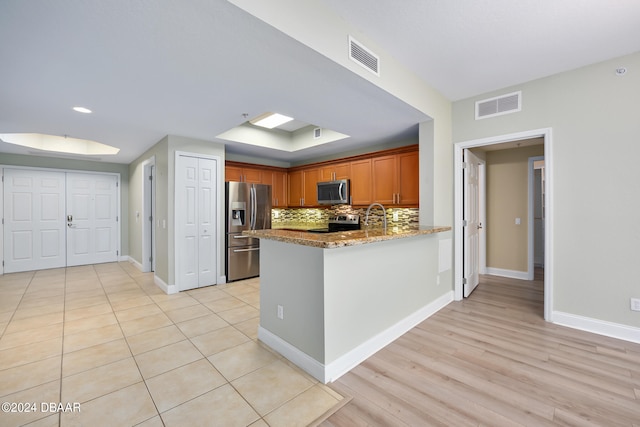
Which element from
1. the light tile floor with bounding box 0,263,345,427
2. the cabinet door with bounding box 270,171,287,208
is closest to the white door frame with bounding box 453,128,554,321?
the light tile floor with bounding box 0,263,345,427

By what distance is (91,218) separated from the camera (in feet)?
20.6

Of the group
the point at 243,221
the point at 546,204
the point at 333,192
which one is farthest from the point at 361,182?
the point at 546,204

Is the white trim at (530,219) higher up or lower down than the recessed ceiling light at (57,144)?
lower down

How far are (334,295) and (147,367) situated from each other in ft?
5.32

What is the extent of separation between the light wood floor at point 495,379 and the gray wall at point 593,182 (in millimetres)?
459

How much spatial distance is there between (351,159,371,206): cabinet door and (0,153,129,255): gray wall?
5616mm

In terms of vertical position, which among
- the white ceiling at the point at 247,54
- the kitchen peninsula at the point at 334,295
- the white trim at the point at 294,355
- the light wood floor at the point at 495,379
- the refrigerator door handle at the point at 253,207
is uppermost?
the white ceiling at the point at 247,54

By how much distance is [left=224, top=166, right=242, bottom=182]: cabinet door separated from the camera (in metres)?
5.00

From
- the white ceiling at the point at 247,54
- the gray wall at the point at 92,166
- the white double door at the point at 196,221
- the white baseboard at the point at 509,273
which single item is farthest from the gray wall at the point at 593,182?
the gray wall at the point at 92,166

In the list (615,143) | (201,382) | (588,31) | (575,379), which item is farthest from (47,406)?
(615,143)

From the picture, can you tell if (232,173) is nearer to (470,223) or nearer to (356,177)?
(356,177)

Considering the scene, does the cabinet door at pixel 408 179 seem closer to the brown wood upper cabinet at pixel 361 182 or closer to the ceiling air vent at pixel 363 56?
the brown wood upper cabinet at pixel 361 182

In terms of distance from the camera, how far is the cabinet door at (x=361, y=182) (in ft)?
15.5

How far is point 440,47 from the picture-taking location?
245 cm
